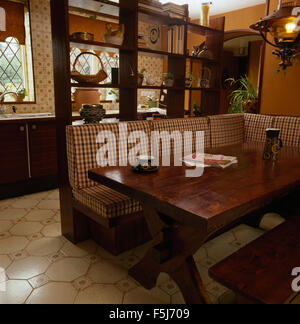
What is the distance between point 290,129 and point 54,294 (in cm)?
291

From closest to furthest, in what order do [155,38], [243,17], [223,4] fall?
[155,38] < [223,4] < [243,17]

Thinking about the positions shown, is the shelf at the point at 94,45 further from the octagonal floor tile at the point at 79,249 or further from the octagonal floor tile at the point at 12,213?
the octagonal floor tile at the point at 12,213

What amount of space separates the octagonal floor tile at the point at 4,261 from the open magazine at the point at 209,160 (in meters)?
1.46

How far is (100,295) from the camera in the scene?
1.76m

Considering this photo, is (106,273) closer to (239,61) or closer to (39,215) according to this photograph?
(39,215)

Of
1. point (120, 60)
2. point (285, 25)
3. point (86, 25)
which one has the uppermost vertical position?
point (86, 25)

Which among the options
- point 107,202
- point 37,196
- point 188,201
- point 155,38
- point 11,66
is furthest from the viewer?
point 11,66

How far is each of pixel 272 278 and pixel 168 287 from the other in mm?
783

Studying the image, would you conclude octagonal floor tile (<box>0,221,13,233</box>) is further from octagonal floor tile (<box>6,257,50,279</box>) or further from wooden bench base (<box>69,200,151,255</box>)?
wooden bench base (<box>69,200,151,255</box>)

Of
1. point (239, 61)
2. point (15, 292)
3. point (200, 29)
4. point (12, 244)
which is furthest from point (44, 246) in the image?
point (239, 61)

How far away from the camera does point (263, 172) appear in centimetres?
176

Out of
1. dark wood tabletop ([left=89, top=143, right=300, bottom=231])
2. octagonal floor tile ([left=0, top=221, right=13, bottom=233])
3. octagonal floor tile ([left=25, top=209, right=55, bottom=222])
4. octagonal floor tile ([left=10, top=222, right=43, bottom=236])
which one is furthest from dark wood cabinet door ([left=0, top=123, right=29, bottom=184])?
dark wood tabletop ([left=89, top=143, right=300, bottom=231])

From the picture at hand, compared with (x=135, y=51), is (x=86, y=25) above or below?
above

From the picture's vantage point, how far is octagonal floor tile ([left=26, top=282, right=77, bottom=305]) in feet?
5.57
